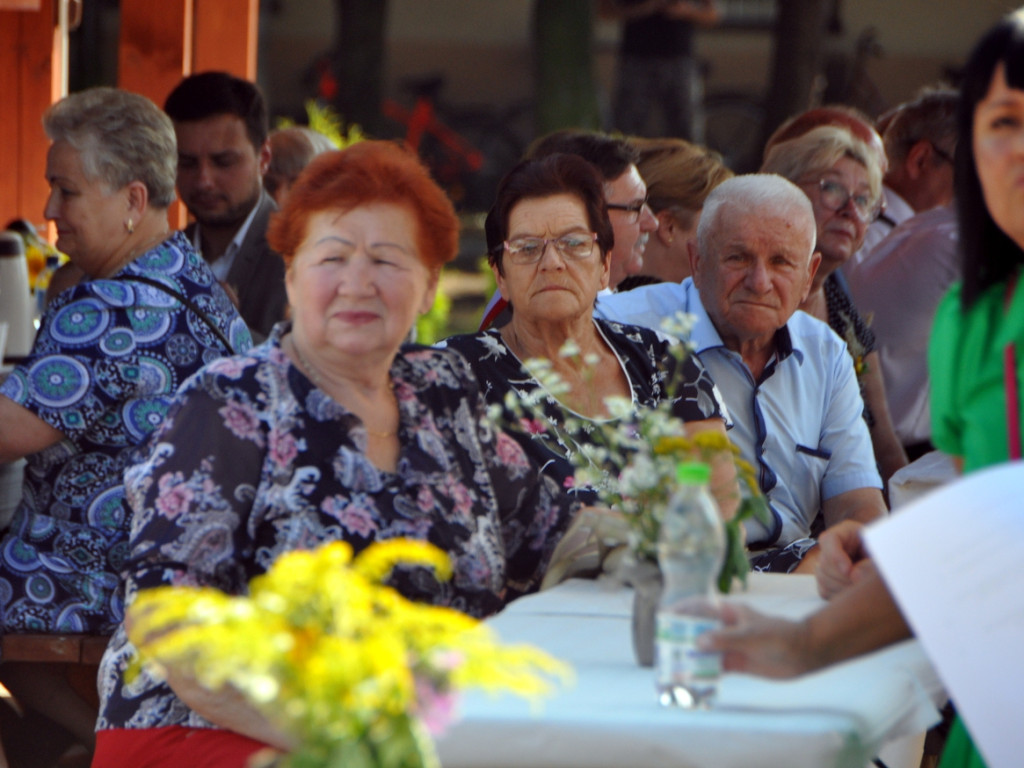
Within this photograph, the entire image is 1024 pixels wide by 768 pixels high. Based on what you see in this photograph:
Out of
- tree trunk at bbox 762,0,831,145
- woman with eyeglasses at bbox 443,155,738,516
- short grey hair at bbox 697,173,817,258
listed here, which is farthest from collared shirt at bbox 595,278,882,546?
tree trunk at bbox 762,0,831,145

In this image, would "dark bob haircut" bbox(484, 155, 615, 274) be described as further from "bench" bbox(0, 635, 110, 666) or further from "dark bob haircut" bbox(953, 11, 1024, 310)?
"dark bob haircut" bbox(953, 11, 1024, 310)

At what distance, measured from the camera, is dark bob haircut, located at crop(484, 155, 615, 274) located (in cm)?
353

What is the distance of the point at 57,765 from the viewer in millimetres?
3994

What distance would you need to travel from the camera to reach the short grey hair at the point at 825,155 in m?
4.95

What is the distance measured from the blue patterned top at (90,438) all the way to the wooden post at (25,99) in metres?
3.81

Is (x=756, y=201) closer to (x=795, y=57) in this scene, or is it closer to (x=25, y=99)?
(x=25, y=99)

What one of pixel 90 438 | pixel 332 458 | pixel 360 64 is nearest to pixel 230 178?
pixel 90 438

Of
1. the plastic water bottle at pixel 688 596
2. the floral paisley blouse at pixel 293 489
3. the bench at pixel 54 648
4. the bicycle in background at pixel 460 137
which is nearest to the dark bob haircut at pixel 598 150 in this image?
the floral paisley blouse at pixel 293 489

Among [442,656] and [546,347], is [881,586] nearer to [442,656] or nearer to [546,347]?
[442,656]

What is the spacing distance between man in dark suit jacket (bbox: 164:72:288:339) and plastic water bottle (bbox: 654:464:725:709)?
134 inches

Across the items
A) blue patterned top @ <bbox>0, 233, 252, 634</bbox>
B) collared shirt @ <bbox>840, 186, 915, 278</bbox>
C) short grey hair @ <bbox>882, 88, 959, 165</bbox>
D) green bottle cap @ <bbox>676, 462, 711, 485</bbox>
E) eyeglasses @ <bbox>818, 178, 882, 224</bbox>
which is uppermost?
short grey hair @ <bbox>882, 88, 959, 165</bbox>

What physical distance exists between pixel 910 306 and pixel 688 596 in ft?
11.8

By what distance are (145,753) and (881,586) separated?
1377 mm

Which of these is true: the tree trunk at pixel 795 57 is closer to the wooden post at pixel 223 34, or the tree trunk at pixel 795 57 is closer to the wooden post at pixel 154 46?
the wooden post at pixel 223 34
